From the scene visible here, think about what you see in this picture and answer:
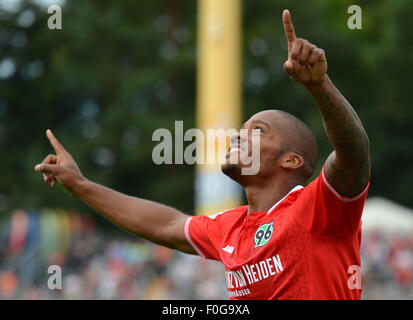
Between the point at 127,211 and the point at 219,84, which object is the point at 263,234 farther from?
the point at 219,84

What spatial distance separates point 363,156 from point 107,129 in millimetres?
28351

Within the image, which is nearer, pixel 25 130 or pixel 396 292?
pixel 396 292

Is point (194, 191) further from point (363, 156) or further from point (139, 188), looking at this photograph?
point (363, 156)

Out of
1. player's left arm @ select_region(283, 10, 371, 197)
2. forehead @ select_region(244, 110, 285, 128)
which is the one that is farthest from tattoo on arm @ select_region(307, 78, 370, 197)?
forehead @ select_region(244, 110, 285, 128)

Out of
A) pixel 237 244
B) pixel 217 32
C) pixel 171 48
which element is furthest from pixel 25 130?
pixel 237 244

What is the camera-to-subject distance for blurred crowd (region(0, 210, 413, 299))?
14414 mm

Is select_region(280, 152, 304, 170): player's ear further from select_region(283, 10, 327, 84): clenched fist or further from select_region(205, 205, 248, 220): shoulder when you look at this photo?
select_region(283, 10, 327, 84): clenched fist

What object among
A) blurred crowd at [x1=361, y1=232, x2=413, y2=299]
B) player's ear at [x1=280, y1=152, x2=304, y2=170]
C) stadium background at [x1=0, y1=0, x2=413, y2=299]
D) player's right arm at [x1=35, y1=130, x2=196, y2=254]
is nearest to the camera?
player's ear at [x1=280, y1=152, x2=304, y2=170]

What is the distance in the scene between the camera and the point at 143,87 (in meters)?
31.1

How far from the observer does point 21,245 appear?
61.0ft

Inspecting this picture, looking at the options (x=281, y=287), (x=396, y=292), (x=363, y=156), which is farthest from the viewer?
(x=396, y=292)

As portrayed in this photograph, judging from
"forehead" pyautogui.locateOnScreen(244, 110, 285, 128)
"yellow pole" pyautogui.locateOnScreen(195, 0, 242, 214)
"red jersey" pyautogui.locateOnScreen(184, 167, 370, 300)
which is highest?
"yellow pole" pyautogui.locateOnScreen(195, 0, 242, 214)

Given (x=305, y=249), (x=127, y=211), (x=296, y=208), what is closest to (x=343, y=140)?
(x=296, y=208)
